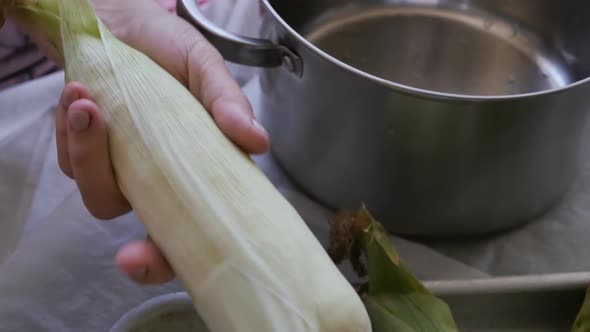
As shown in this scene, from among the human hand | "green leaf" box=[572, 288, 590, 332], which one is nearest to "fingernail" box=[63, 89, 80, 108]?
the human hand

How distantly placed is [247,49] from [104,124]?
0.13m

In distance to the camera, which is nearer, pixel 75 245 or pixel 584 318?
pixel 584 318

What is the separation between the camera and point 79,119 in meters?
0.34

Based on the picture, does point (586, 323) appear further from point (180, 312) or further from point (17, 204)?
point (17, 204)

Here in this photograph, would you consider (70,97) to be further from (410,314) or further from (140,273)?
(410,314)

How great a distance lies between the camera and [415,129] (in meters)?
0.43

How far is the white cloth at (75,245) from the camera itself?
465mm

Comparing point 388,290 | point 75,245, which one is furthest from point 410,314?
point 75,245

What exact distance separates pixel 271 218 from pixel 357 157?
15 cm

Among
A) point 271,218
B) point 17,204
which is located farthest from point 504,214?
point 17,204

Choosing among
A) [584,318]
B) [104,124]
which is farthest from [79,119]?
[584,318]

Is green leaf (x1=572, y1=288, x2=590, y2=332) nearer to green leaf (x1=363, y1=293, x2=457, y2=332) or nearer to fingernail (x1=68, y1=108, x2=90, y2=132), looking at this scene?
green leaf (x1=363, y1=293, x2=457, y2=332)

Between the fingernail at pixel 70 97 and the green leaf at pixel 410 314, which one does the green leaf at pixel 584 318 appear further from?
the fingernail at pixel 70 97

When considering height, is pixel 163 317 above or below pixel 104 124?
below
